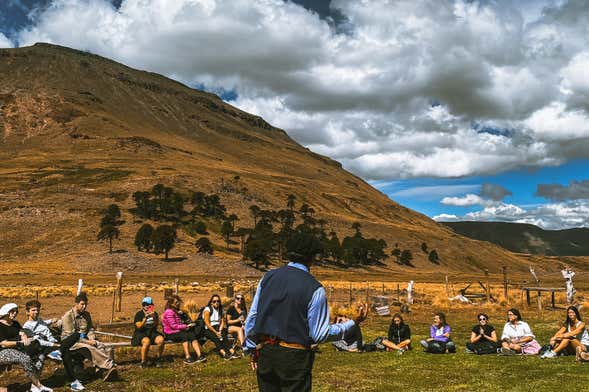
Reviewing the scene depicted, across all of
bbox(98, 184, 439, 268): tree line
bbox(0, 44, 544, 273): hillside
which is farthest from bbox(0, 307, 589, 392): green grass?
bbox(98, 184, 439, 268): tree line

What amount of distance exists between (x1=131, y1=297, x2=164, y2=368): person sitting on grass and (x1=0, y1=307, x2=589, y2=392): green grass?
1.41ft

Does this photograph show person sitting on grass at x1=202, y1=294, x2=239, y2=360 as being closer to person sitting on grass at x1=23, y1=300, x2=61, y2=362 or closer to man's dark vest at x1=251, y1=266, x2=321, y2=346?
person sitting on grass at x1=23, y1=300, x2=61, y2=362

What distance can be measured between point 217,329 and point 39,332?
4.83 m

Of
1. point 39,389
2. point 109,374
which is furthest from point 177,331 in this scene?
point 39,389

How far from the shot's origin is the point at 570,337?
12516mm

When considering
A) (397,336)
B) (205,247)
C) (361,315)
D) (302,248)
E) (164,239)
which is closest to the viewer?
(302,248)

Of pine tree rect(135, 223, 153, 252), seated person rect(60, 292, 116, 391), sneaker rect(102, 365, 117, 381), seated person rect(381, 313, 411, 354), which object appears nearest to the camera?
seated person rect(60, 292, 116, 391)

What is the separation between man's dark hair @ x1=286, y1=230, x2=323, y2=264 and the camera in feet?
15.8

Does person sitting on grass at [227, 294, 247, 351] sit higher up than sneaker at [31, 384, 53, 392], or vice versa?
person sitting on grass at [227, 294, 247, 351]

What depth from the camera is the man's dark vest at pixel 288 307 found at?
455 centimetres

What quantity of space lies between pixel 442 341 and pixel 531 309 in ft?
53.4

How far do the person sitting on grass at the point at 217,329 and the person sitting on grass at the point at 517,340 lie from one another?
289 inches

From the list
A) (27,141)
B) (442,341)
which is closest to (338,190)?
(27,141)

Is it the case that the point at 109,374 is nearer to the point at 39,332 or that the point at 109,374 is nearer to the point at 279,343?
the point at 39,332
